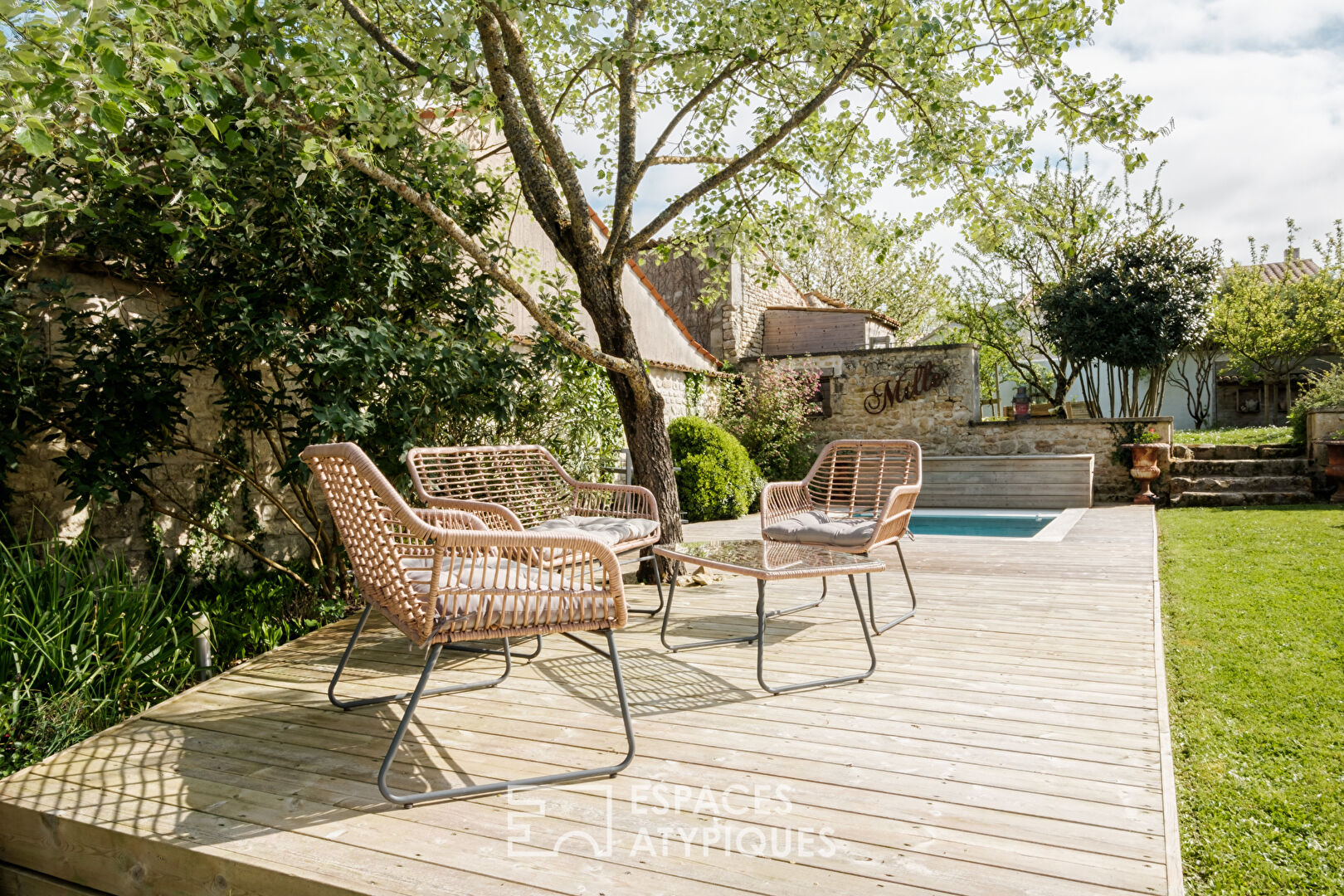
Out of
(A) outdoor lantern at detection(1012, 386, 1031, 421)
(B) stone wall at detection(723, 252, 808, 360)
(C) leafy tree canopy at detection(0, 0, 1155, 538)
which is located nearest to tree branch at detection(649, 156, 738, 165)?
(C) leafy tree canopy at detection(0, 0, 1155, 538)

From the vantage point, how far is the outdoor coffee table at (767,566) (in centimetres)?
297

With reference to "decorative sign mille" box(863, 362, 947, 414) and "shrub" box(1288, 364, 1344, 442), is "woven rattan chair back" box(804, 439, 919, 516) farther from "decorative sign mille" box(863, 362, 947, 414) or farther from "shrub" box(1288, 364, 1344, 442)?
"shrub" box(1288, 364, 1344, 442)

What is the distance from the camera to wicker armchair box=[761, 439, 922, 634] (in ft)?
12.3

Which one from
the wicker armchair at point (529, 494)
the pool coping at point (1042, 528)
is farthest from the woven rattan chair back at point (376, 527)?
the pool coping at point (1042, 528)

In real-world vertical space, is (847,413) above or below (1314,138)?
below

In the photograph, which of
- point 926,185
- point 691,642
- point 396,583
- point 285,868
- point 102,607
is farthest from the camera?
point 926,185

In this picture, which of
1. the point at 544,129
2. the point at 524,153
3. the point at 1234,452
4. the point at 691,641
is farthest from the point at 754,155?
the point at 1234,452

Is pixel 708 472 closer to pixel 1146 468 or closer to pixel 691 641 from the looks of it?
pixel 691 641

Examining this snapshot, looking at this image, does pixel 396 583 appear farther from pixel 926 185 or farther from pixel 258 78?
pixel 926 185

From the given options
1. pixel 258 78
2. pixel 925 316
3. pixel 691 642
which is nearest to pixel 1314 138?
pixel 925 316

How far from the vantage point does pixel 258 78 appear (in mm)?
2631

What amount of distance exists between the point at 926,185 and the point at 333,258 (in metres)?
3.84

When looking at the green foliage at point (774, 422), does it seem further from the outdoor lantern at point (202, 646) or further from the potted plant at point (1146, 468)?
the outdoor lantern at point (202, 646)

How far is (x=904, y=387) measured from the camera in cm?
1172
